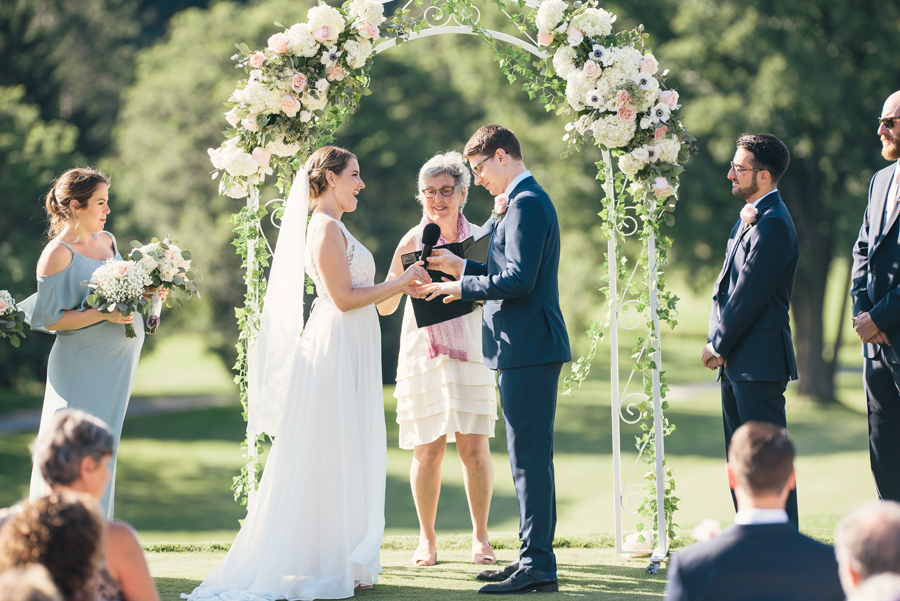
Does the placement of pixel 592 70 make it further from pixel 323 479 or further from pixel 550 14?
pixel 323 479

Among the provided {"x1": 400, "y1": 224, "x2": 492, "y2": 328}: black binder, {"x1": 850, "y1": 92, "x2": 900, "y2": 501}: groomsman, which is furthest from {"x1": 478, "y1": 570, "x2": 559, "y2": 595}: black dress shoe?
{"x1": 850, "y1": 92, "x2": 900, "y2": 501}: groomsman

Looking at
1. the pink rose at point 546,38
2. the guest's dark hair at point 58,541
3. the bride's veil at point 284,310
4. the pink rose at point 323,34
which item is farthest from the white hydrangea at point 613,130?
the guest's dark hair at point 58,541

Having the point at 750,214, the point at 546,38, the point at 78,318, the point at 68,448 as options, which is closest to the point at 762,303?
the point at 750,214

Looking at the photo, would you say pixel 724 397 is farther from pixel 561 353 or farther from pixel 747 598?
pixel 747 598

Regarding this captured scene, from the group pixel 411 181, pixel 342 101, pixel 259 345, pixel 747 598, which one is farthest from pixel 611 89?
pixel 411 181

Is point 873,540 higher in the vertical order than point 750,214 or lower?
lower

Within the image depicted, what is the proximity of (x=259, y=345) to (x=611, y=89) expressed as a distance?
8.49 ft

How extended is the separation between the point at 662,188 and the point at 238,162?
2.59 metres

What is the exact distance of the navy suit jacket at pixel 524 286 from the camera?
190 inches

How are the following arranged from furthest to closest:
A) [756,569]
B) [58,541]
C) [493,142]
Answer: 1. [493,142]
2. [756,569]
3. [58,541]

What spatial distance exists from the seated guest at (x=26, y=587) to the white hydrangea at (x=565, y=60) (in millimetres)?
4543

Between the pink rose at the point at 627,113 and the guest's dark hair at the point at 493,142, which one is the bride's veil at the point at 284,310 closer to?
the guest's dark hair at the point at 493,142

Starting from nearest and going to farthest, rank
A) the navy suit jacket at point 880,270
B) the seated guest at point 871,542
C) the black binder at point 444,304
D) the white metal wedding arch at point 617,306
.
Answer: the seated guest at point 871,542
the navy suit jacket at point 880,270
the black binder at point 444,304
the white metal wedding arch at point 617,306

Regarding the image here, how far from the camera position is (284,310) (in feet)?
17.5
